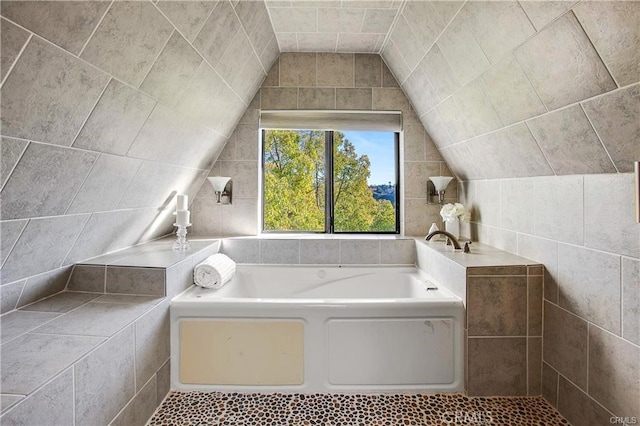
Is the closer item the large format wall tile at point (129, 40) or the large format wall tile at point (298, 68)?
the large format wall tile at point (129, 40)

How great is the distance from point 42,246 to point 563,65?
96.5 inches

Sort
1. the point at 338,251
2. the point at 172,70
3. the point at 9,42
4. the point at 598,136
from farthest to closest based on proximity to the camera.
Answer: the point at 338,251, the point at 172,70, the point at 598,136, the point at 9,42

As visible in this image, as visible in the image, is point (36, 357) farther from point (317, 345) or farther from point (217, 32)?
point (217, 32)

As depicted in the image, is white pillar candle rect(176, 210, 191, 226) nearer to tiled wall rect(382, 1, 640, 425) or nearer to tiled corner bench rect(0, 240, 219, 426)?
tiled corner bench rect(0, 240, 219, 426)

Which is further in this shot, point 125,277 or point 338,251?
point 338,251

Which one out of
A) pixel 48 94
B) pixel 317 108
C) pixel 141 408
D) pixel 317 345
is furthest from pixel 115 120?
pixel 317 108

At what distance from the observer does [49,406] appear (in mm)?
995

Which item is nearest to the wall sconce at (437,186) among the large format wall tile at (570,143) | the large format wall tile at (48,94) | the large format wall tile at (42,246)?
the large format wall tile at (570,143)

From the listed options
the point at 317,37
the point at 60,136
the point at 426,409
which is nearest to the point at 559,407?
the point at 426,409

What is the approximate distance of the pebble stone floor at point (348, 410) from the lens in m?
1.57

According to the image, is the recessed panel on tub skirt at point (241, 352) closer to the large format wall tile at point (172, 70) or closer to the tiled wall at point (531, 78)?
the large format wall tile at point (172, 70)

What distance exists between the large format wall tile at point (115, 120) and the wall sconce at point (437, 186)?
7.35 ft

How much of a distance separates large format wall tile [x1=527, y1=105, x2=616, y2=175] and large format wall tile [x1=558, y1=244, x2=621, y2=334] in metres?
0.39

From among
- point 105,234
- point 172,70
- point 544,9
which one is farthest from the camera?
point 105,234
